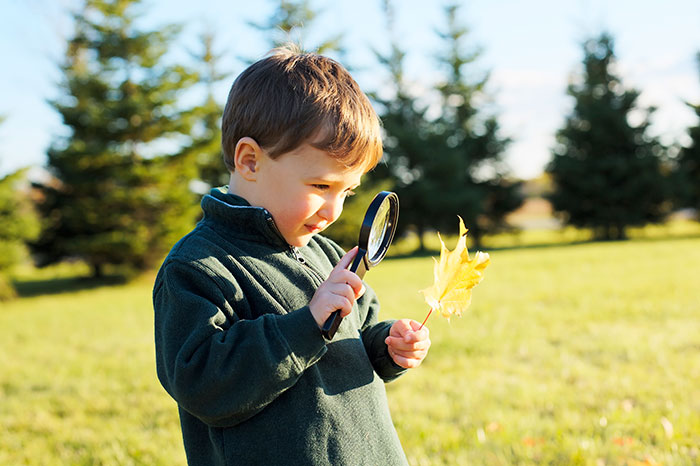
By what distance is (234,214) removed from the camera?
5.00 feet

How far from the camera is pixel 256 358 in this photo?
1.32 m

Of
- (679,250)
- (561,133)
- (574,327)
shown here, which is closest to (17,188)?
(574,327)

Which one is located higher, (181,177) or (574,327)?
(181,177)

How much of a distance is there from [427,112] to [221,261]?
23.8m

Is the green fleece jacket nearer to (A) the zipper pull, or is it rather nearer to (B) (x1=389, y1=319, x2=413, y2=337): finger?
(A) the zipper pull

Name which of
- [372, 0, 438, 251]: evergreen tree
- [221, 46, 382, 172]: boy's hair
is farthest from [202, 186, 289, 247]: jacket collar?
[372, 0, 438, 251]: evergreen tree

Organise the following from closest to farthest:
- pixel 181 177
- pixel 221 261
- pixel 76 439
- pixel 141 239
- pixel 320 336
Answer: pixel 320 336 < pixel 221 261 < pixel 76 439 < pixel 141 239 < pixel 181 177

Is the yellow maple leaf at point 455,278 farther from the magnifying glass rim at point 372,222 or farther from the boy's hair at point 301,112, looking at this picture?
the boy's hair at point 301,112

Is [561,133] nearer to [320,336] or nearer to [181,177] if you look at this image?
[181,177]

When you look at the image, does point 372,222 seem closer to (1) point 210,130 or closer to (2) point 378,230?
(2) point 378,230

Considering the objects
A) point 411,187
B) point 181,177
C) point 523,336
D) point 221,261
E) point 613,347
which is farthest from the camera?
point 411,187

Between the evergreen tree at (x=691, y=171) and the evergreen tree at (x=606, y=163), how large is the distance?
68cm

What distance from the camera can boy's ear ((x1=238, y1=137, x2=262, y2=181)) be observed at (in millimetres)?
1494

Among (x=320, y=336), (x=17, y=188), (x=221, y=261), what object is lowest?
(x=320, y=336)
